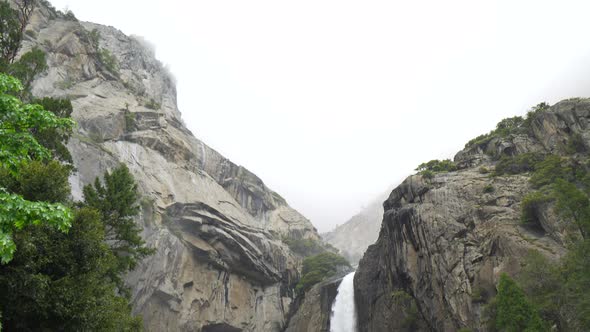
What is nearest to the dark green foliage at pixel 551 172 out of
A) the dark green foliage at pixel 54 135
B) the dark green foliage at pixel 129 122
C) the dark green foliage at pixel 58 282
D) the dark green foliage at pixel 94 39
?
the dark green foliage at pixel 58 282

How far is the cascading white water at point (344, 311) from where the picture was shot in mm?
50216

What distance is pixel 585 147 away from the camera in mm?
36031

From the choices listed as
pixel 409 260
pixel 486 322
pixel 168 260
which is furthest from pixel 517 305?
pixel 168 260

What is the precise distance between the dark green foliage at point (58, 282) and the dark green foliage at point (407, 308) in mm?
29222

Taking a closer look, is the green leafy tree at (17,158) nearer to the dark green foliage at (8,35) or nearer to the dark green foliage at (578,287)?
the dark green foliage at (8,35)

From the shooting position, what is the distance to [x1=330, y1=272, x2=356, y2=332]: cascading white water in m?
50.2

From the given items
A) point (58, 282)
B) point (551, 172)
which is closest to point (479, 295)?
point (551, 172)

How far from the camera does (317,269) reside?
6794 centimetres

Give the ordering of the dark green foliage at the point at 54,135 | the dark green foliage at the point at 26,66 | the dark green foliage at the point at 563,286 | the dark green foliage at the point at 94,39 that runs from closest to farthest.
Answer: the dark green foliage at the point at 563,286, the dark green foliage at the point at 54,135, the dark green foliage at the point at 26,66, the dark green foliage at the point at 94,39

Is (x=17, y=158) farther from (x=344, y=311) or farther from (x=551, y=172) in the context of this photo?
(x=344, y=311)

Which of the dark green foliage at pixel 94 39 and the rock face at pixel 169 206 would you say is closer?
the rock face at pixel 169 206

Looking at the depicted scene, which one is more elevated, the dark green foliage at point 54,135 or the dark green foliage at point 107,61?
the dark green foliage at point 107,61

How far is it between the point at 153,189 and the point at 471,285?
38.1m

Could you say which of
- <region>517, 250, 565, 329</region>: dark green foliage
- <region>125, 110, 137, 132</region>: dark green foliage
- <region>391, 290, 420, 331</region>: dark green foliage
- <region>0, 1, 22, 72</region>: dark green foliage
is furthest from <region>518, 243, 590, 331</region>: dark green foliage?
<region>125, 110, 137, 132</region>: dark green foliage
